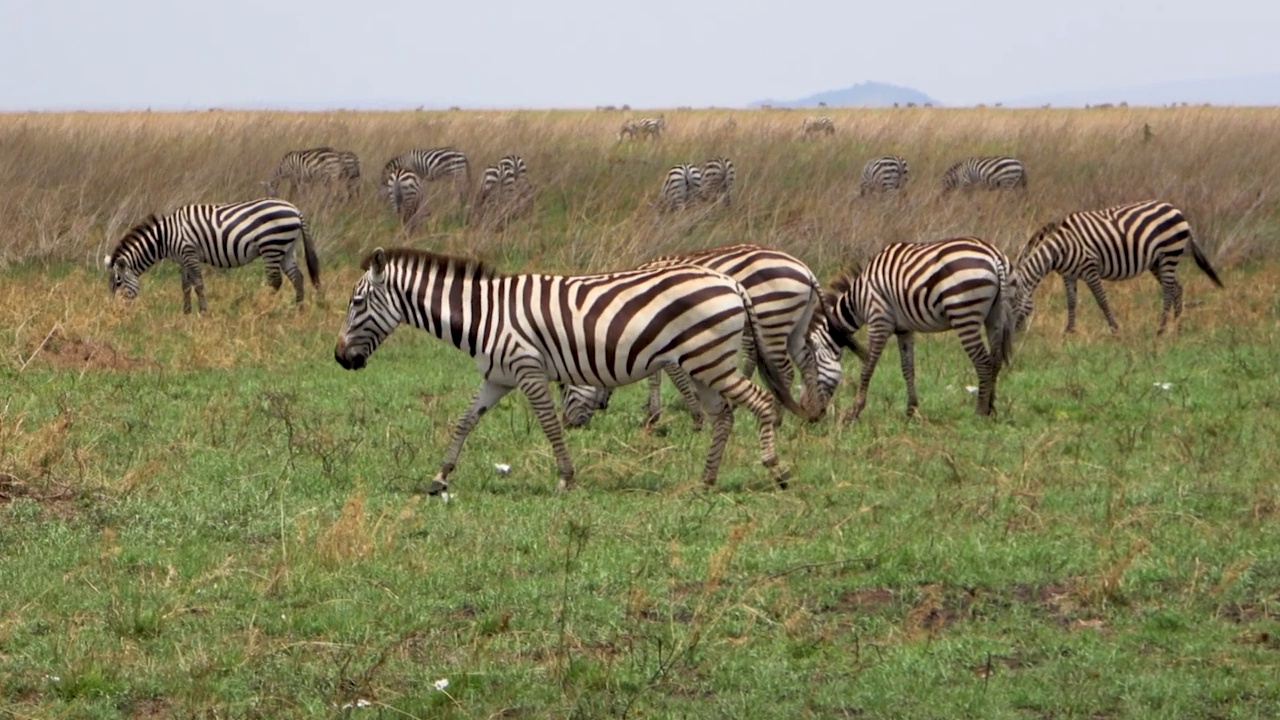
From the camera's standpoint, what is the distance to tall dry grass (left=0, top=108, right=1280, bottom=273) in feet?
59.7

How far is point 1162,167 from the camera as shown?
22203mm

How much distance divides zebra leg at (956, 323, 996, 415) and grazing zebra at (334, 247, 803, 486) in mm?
2370

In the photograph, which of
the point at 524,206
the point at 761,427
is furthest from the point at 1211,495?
the point at 524,206

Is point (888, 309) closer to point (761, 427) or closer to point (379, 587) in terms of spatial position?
point (761, 427)

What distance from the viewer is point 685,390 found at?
973 cm

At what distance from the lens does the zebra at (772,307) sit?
1045 centimetres

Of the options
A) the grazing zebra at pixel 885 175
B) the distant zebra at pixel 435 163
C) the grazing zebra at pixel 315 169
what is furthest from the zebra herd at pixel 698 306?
the distant zebra at pixel 435 163

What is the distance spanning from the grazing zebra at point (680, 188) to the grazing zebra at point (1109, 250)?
560 cm

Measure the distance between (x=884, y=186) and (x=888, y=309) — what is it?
10.9 m

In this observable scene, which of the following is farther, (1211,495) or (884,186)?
(884,186)

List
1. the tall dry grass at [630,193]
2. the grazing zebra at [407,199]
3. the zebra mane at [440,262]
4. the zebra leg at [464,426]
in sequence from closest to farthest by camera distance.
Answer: the zebra leg at [464,426] < the zebra mane at [440,262] < the tall dry grass at [630,193] < the grazing zebra at [407,199]

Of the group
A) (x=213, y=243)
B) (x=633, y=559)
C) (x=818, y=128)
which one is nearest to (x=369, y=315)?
(x=633, y=559)

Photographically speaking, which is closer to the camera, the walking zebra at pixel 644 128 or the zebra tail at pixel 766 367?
the zebra tail at pixel 766 367

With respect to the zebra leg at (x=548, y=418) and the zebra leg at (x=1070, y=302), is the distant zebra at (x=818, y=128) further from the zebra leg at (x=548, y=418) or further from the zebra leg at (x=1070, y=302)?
the zebra leg at (x=548, y=418)
